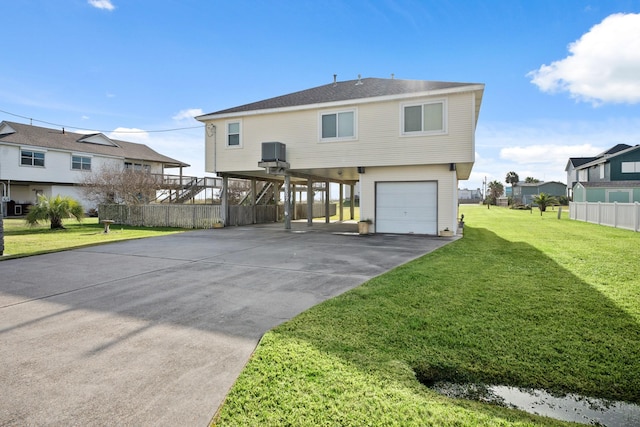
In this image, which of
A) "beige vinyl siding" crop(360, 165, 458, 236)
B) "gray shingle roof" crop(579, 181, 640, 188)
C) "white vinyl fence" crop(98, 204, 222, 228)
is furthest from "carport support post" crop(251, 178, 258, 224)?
"gray shingle roof" crop(579, 181, 640, 188)

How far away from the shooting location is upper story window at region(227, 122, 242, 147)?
17359mm

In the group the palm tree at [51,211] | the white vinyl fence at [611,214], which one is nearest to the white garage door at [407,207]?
the white vinyl fence at [611,214]

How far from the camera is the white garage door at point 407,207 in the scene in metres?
14.5

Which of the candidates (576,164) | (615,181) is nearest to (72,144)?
(615,181)

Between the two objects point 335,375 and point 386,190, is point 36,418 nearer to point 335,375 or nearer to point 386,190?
point 335,375

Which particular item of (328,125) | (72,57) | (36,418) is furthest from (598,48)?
(72,57)

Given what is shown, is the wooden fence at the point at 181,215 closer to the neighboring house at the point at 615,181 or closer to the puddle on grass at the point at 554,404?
the puddle on grass at the point at 554,404

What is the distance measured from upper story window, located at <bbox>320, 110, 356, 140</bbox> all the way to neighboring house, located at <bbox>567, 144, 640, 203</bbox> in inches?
1156

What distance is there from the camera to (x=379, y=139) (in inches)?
575

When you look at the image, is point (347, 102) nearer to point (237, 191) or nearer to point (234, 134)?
point (234, 134)

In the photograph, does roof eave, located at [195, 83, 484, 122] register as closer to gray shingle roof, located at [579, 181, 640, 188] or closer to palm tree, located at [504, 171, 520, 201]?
gray shingle roof, located at [579, 181, 640, 188]

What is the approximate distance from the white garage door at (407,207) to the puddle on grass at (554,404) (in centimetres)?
1181

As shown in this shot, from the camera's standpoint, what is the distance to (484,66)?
1681 cm

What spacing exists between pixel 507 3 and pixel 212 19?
1213 cm
